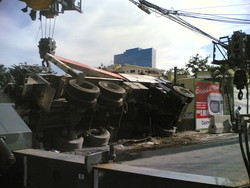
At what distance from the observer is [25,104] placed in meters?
7.04

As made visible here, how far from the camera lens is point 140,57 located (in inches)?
2031

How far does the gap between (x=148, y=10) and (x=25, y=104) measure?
5.83m

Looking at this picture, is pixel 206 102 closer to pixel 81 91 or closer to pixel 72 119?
pixel 72 119

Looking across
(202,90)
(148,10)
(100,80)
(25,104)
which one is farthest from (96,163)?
(202,90)

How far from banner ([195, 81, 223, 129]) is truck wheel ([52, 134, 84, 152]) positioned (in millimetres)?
8084

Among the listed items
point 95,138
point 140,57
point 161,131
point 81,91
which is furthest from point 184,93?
point 140,57

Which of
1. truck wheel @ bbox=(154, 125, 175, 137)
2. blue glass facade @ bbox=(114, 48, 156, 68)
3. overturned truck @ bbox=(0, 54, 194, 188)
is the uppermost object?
blue glass facade @ bbox=(114, 48, 156, 68)

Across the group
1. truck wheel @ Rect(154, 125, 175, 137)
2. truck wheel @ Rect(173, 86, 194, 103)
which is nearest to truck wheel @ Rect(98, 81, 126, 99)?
truck wheel @ Rect(173, 86, 194, 103)

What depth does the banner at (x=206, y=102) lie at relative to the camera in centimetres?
1373

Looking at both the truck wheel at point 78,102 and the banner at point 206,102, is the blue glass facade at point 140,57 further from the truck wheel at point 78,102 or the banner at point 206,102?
the truck wheel at point 78,102

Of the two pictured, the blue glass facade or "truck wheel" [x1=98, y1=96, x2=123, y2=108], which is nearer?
"truck wheel" [x1=98, y1=96, x2=123, y2=108]

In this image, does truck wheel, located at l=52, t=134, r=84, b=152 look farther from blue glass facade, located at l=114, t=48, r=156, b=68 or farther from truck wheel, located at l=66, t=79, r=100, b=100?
blue glass facade, located at l=114, t=48, r=156, b=68

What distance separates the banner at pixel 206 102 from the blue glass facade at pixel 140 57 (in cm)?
3475

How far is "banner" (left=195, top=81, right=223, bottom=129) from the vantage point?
13.7 metres
